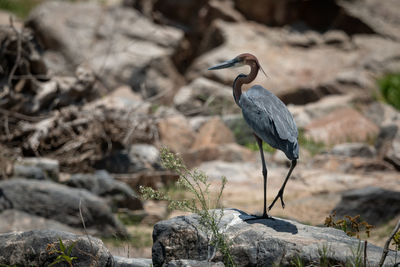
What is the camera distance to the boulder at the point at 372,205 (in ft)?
22.1

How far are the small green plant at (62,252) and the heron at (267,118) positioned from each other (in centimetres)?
135

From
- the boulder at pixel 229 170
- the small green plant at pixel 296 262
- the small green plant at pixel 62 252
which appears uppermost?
the small green plant at pixel 296 262

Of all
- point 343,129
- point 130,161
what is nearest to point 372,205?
point 130,161

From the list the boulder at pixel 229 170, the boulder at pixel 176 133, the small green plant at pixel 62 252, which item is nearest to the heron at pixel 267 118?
the small green plant at pixel 62 252

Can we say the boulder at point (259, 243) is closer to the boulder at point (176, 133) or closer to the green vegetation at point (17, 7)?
the boulder at point (176, 133)

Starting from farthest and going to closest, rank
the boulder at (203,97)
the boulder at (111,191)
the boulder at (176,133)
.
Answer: the boulder at (203,97), the boulder at (176,133), the boulder at (111,191)

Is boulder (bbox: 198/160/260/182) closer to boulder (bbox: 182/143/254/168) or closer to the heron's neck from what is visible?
boulder (bbox: 182/143/254/168)

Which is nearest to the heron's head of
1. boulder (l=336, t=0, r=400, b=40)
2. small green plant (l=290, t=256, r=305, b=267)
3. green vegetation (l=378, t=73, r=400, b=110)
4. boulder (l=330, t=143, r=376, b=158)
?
small green plant (l=290, t=256, r=305, b=267)

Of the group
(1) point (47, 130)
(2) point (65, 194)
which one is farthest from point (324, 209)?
(1) point (47, 130)

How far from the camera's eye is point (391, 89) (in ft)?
43.1

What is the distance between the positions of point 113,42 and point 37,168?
702 cm

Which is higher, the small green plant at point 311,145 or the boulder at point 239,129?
the small green plant at point 311,145

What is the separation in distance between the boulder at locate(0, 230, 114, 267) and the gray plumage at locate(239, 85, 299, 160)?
1.41m

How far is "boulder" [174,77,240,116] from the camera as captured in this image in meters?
12.8
